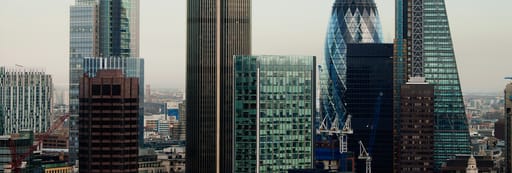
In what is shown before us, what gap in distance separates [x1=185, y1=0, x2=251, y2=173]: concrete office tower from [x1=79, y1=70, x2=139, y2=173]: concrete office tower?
12.1 meters

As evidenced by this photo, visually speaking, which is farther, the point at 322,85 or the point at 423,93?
the point at 322,85

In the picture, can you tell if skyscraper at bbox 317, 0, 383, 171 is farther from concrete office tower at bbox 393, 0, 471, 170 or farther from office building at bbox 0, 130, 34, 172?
office building at bbox 0, 130, 34, 172

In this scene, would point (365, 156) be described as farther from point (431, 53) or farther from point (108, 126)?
point (108, 126)

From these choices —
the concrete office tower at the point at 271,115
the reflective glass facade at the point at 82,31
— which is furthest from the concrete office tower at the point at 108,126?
the reflective glass facade at the point at 82,31

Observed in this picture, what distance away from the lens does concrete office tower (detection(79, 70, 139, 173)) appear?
9419cm

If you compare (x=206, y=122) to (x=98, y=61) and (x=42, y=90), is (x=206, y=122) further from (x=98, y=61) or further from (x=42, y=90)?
(x=42, y=90)

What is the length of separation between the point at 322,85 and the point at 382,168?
34.0 metres

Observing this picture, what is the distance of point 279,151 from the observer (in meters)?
100

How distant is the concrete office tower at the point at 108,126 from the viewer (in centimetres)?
9419

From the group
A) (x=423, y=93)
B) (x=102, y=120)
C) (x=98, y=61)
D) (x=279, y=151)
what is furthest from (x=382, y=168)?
(x=102, y=120)

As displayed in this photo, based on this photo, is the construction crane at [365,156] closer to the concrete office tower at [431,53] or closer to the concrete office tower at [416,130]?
the concrete office tower at [416,130]

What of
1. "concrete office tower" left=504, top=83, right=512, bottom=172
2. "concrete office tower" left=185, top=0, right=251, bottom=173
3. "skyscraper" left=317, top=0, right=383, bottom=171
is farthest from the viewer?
"skyscraper" left=317, top=0, right=383, bottom=171

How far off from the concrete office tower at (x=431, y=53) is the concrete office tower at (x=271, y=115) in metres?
49.3

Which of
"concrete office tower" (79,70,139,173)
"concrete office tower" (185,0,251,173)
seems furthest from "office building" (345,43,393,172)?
"concrete office tower" (79,70,139,173)
